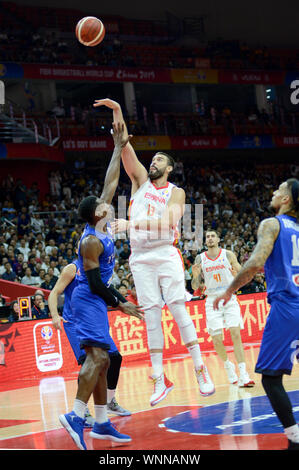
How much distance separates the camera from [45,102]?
29.1m

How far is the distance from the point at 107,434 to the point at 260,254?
243cm

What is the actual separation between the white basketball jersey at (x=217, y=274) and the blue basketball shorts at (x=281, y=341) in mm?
5254

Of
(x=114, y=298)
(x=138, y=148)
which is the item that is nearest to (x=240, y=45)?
(x=138, y=148)

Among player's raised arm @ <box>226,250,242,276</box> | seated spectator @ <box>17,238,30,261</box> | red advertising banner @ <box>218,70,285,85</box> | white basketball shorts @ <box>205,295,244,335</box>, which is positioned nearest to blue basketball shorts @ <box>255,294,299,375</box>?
white basketball shorts @ <box>205,295,244,335</box>

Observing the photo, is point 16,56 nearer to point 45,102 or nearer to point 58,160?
point 45,102

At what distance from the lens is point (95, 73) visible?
93.0ft

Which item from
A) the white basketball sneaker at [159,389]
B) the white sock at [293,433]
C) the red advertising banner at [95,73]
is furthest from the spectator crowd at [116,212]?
the white sock at [293,433]

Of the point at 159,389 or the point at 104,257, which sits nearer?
the point at 104,257

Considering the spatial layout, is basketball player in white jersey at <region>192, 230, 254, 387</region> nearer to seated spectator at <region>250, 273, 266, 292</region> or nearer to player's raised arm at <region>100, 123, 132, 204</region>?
player's raised arm at <region>100, 123, 132, 204</region>

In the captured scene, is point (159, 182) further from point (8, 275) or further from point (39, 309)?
point (8, 275)

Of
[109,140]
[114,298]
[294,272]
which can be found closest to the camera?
[294,272]

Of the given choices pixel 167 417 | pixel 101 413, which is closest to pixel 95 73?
pixel 167 417

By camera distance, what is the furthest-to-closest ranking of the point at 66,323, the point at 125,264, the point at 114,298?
the point at 125,264 → the point at 66,323 → the point at 114,298
